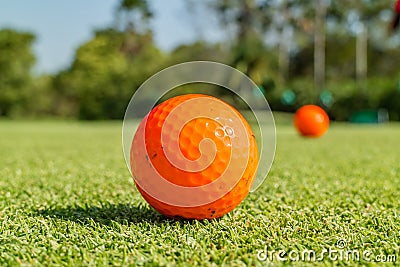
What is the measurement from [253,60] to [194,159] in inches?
1063

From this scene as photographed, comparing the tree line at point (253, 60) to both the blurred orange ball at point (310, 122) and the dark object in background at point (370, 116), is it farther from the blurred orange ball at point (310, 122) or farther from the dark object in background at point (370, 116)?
the blurred orange ball at point (310, 122)

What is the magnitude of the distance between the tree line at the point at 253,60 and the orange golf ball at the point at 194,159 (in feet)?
77.8

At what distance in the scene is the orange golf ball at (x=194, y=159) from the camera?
2289mm

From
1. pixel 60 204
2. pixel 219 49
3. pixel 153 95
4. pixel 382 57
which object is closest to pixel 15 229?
pixel 60 204

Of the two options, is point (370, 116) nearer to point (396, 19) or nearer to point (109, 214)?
point (396, 19)

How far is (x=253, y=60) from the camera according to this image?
94.2 feet

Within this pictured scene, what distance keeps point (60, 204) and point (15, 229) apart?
68cm

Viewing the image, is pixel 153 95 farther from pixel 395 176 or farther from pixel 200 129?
pixel 200 129

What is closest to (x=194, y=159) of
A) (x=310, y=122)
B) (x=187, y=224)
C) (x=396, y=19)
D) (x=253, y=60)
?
(x=187, y=224)

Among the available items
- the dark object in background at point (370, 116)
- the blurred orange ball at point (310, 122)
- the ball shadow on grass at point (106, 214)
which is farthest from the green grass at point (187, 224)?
the dark object in background at point (370, 116)

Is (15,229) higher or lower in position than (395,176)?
lower

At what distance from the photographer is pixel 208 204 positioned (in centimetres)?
231

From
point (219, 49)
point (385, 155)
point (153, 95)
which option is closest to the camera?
point (385, 155)

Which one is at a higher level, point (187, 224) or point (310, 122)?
point (310, 122)
